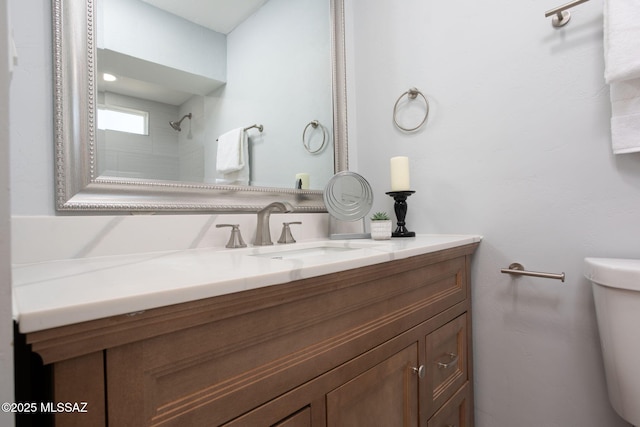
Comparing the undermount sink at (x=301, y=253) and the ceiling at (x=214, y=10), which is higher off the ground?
the ceiling at (x=214, y=10)

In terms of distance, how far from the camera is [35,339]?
0.28m

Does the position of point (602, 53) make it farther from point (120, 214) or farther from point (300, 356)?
point (120, 214)

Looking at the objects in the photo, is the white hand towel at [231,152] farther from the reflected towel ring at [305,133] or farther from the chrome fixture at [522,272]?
the chrome fixture at [522,272]

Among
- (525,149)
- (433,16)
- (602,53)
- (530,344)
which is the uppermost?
(433,16)

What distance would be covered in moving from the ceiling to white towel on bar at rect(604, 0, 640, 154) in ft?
3.53

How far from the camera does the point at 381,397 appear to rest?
2.29ft

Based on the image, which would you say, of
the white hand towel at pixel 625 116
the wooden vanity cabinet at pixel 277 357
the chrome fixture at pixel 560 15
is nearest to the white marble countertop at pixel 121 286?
the wooden vanity cabinet at pixel 277 357

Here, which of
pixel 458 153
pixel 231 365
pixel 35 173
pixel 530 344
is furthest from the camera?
pixel 458 153

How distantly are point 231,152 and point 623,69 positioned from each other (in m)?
1.11

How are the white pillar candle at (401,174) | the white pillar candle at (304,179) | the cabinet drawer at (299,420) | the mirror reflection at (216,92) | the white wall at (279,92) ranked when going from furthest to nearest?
the white pillar candle at (304,179)
the white pillar candle at (401,174)
the white wall at (279,92)
the mirror reflection at (216,92)
the cabinet drawer at (299,420)

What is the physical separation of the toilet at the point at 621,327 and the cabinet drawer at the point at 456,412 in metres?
0.39

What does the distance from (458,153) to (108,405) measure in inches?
48.1

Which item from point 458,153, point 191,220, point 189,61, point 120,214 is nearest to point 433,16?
point 458,153

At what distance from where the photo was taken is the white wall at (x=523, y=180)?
0.93 m
